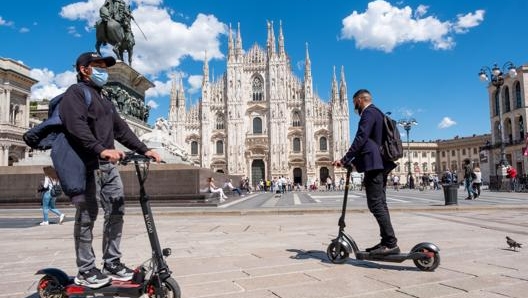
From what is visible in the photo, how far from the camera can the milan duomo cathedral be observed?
56.1 m

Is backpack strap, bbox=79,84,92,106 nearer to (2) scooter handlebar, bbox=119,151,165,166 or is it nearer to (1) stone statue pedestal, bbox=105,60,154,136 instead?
(2) scooter handlebar, bbox=119,151,165,166

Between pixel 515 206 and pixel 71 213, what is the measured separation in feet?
37.3

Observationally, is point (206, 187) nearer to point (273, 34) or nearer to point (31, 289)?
point (31, 289)

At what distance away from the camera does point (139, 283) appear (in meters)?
2.62

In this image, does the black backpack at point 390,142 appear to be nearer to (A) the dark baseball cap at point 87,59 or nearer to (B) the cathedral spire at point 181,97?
(A) the dark baseball cap at point 87,59

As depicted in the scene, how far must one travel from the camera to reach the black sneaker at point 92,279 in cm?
266

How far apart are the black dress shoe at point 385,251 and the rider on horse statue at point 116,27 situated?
40.2 feet

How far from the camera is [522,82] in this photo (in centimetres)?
4297

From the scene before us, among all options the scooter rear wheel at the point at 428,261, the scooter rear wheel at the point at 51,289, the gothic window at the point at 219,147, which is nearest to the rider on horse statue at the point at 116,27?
the scooter rear wheel at the point at 51,289

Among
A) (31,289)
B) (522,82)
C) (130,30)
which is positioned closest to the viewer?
(31,289)

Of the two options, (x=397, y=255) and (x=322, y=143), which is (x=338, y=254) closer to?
(x=397, y=255)

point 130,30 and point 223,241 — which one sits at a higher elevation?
point 130,30

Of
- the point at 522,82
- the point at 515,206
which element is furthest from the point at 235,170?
the point at 515,206

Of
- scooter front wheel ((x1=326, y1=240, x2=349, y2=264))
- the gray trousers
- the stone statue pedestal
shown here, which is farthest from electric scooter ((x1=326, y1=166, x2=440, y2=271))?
the stone statue pedestal
